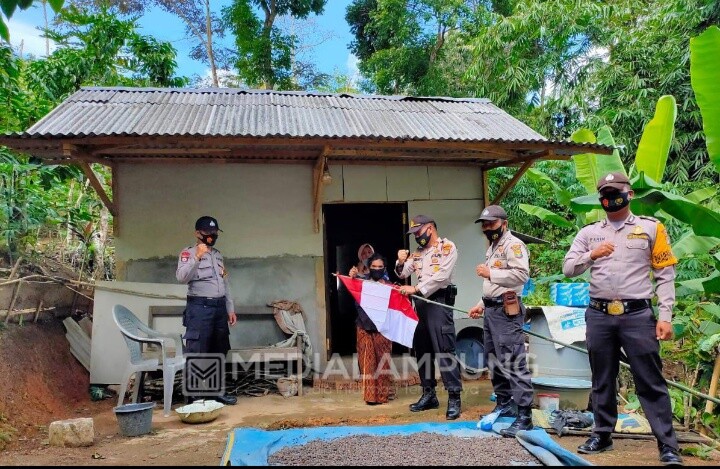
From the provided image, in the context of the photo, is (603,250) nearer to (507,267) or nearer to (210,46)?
(507,267)

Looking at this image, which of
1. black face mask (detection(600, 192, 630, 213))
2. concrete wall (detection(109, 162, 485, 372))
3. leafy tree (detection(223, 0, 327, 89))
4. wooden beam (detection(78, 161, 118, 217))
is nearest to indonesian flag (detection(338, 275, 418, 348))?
concrete wall (detection(109, 162, 485, 372))

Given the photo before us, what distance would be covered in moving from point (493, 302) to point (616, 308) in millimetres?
954

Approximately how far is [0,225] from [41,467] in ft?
10.3

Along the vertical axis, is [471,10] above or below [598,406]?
above

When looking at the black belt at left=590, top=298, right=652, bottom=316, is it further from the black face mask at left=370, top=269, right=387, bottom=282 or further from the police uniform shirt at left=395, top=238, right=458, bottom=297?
the black face mask at left=370, top=269, right=387, bottom=282

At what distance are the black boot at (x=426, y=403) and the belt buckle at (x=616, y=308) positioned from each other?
6.30ft

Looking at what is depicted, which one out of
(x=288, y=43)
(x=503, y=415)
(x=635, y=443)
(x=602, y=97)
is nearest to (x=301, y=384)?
(x=503, y=415)

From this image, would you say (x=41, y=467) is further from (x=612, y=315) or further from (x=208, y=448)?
(x=612, y=315)

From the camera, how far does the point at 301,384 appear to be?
5.40 meters

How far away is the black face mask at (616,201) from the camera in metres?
3.23

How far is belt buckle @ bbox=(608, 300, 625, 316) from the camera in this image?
3.17 metres

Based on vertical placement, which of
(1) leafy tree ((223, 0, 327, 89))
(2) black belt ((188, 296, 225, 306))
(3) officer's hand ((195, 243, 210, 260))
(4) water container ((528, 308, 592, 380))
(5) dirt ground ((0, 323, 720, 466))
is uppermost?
(1) leafy tree ((223, 0, 327, 89))

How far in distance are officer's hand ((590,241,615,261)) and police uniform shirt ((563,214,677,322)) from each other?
0.05 metres

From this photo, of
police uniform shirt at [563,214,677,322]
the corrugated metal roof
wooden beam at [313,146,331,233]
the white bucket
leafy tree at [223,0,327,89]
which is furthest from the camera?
leafy tree at [223,0,327,89]
